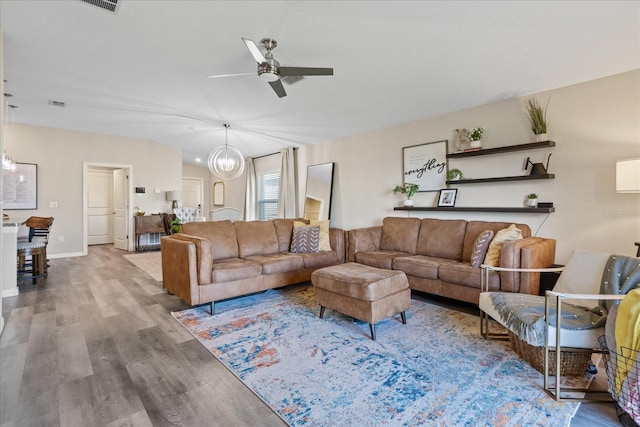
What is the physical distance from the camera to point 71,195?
246 inches

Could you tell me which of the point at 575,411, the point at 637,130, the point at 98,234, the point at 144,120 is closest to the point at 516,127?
the point at 637,130

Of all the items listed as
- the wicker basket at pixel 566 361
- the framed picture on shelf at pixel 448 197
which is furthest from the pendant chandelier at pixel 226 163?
the wicker basket at pixel 566 361

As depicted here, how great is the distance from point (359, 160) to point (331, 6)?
3419 mm

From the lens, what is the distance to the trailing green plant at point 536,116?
3307 millimetres

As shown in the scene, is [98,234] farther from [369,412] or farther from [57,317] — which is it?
[369,412]

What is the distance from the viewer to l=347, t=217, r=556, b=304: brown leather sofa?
279 centimetres

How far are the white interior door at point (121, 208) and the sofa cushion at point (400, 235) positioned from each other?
20.1 feet

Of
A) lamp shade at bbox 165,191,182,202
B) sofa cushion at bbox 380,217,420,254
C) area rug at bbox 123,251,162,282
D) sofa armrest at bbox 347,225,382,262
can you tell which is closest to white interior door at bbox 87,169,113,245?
lamp shade at bbox 165,191,182,202

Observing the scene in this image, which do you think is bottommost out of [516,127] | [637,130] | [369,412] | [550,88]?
[369,412]

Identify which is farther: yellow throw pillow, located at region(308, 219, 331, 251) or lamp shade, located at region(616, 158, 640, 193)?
yellow throw pillow, located at region(308, 219, 331, 251)

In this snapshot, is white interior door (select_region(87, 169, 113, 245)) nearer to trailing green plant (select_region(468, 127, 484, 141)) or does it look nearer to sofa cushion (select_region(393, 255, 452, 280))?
sofa cushion (select_region(393, 255, 452, 280))

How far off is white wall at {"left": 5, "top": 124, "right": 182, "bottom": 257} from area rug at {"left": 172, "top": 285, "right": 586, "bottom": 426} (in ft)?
16.6

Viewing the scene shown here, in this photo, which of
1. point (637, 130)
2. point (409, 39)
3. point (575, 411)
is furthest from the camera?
point (637, 130)

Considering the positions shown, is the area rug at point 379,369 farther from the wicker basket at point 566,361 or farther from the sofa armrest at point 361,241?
the sofa armrest at point 361,241
